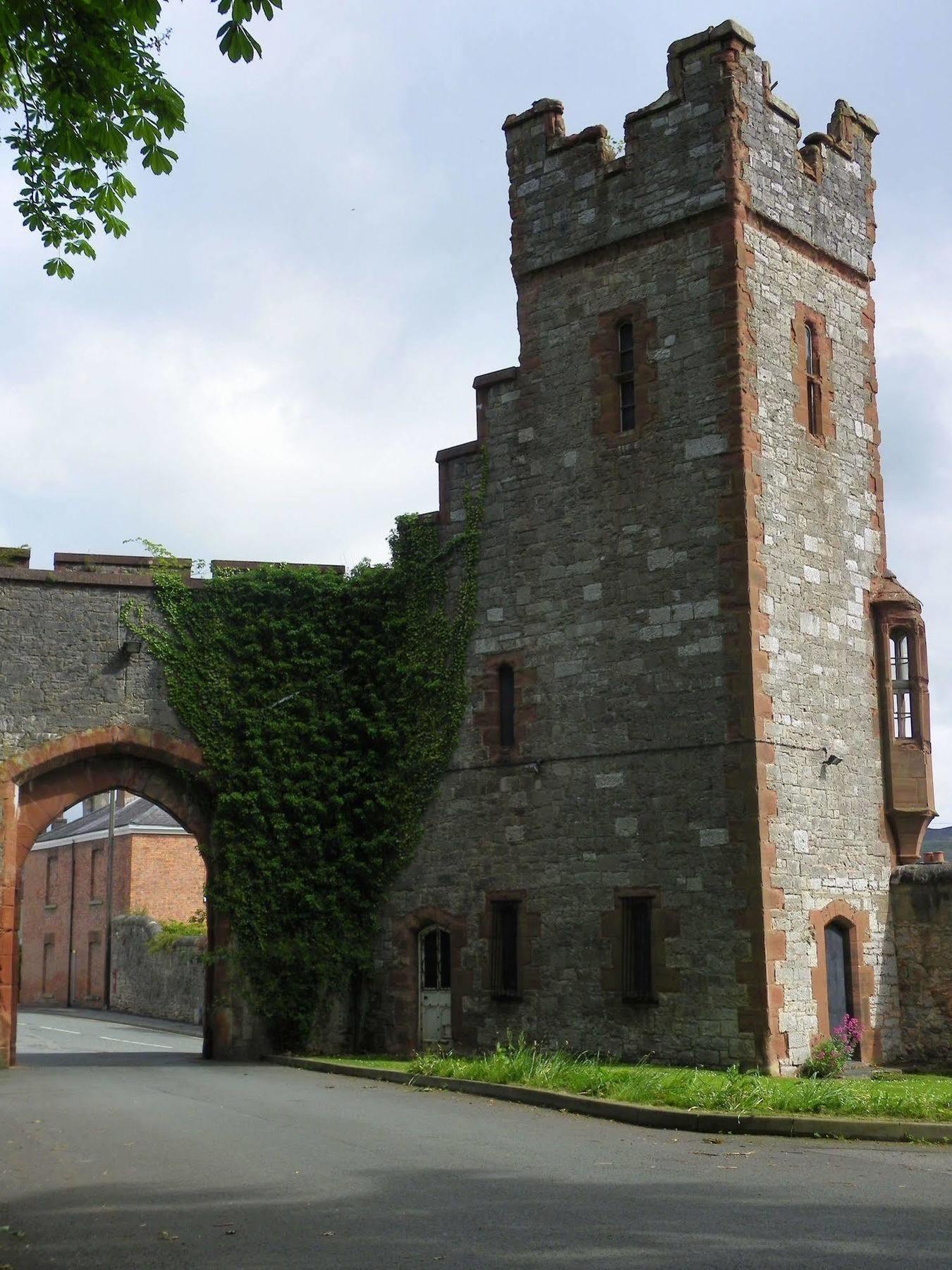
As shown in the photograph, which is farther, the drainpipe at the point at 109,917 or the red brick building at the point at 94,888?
the red brick building at the point at 94,888

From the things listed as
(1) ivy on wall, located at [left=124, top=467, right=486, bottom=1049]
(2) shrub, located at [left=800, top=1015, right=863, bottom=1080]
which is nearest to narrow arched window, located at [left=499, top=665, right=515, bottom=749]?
(1) ivy on wall, located at [left=124, top=467, right=486, bottom=1049]

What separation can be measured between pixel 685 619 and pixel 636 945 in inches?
155

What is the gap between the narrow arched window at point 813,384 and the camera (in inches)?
766

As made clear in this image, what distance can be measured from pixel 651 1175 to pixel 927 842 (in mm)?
86335

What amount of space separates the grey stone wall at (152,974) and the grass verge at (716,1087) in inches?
732

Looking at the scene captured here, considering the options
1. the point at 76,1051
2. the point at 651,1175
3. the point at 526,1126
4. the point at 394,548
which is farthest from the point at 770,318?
the point at 76,1051

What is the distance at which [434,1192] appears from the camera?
8984 millimetres

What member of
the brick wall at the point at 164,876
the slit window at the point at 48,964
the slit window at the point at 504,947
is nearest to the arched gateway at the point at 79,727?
the slit window at the point at 504,947

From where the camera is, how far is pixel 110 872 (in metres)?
43.8

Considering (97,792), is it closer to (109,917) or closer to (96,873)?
(109,917)

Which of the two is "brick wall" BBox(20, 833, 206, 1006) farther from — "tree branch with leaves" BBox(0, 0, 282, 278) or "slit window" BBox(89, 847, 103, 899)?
"tree branch with leaves" BBox(0, 0, 282, 278)

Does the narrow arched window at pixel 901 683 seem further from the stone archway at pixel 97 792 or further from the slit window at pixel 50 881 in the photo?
the slit window at pixel 50 881

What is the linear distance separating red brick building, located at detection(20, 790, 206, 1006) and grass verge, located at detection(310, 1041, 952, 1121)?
96.0ft

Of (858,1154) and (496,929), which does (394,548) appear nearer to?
(496,929)
